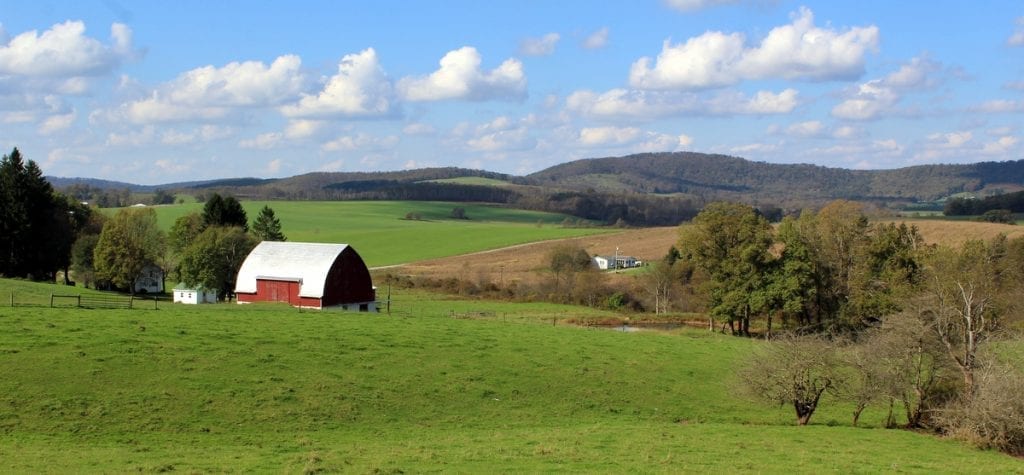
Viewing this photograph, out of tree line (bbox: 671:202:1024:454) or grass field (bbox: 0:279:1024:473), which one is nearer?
grass field (bbox: 0:279:1024:473)

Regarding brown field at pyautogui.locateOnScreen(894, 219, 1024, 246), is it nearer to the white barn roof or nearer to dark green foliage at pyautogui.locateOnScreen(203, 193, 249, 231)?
the white barn roof

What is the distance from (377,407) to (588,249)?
98.7 metres

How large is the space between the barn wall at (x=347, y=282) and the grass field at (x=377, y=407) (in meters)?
17.0

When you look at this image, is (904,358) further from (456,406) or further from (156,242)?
(156,242)

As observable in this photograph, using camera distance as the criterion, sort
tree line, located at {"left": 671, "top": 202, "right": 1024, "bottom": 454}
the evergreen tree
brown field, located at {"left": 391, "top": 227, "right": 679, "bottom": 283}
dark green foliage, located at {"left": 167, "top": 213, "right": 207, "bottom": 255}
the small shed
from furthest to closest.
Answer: brown field, located at {"left": 391, "top": 227, "right": 679, "bottom": 283}, the evergreen tree, dark green foliage, located at {"left": 167, "top": 213, "right": 207, "bottom": 255}, the small shed, tree line, located at {"left": 671, "top": 202, "right": 1024, "bottom": 454}

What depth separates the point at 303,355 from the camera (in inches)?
1344

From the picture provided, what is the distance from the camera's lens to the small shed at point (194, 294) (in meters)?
65.8

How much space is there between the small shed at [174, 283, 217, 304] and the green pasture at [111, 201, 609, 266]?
162 ft

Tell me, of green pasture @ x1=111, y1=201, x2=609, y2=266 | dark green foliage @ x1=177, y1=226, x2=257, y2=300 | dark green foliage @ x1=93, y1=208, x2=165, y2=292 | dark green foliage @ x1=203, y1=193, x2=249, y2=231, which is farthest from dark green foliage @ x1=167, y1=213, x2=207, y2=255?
green pasture @ x1=111, y1=201, x2=609, y2=266

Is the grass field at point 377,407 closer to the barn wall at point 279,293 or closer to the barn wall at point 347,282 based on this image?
the barn wall at point 279,293

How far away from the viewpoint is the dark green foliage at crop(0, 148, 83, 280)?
242 feet

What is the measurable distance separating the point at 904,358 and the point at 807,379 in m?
3.69

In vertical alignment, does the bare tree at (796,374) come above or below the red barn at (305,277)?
below

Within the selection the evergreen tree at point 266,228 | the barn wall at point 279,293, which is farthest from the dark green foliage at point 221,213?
the barn wall at point 279,293
